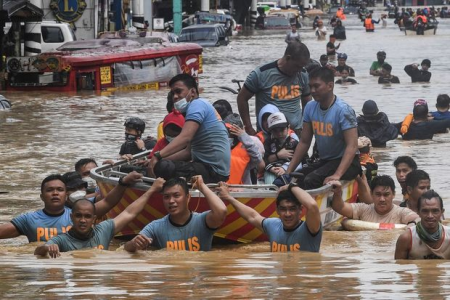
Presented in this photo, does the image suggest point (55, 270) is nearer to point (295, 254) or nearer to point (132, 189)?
point (295, 254)

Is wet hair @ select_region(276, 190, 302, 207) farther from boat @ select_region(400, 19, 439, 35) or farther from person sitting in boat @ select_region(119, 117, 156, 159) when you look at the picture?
boat @ select_region(400, 19, 439, 35)

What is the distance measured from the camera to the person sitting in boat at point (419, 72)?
3378cm

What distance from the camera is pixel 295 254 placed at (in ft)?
29.9

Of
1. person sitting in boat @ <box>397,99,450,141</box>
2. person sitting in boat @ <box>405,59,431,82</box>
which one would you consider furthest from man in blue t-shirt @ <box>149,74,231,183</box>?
person sitting in boat @ <box>405,59,431,82</box>

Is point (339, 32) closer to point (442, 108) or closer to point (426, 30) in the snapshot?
point (426, 30)

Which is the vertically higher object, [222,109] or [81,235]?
[222,109]

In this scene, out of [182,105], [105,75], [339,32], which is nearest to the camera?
[182,105]

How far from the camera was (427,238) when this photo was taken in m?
8.82

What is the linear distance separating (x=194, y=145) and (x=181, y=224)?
4.91 ft

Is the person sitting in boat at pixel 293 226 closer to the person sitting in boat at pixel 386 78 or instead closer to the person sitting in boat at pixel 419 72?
the person sitting in boat at pixel 386 78

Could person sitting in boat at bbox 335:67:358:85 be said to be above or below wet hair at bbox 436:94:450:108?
below

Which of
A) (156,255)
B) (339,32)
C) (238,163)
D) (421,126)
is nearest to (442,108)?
(421,126)

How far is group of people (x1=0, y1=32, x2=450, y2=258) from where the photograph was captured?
9.27 metres

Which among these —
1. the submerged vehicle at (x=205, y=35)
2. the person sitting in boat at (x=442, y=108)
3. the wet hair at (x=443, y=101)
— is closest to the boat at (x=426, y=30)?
the submerged vehicle at (x=205, y=35)
